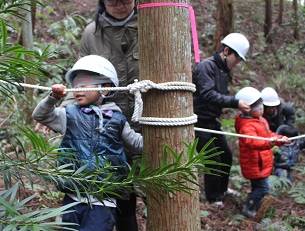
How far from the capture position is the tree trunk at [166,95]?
2152 millimetres

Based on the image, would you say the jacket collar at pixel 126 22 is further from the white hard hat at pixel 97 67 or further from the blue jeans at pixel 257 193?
the blue jeans at pixel 257 193

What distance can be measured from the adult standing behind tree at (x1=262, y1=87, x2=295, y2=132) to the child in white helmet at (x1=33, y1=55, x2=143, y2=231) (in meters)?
3.58

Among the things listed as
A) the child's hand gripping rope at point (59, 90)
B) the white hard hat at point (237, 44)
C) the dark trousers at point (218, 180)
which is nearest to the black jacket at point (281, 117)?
the dark trousers at point (218, 180)

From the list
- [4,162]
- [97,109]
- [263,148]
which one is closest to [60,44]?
[263,148]

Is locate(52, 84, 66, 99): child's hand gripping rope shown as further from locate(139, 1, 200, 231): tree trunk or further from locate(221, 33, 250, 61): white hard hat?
locate(221, 33, 250, 61): white hard hat

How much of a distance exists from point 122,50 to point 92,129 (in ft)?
2.50

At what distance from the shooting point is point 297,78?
1114 cm

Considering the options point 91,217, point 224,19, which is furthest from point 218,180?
point 224,19

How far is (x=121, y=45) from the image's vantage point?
314 cm

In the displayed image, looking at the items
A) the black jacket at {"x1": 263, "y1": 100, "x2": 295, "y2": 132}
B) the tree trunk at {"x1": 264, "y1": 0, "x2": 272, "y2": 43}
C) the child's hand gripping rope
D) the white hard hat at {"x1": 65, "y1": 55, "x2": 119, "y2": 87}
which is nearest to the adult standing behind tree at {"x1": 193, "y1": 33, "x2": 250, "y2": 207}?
the black jacket at {"x1": 263, "y1": 100, "x2": 295, "y2": 132}

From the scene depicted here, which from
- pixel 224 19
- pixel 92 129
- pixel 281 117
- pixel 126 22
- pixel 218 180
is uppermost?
pixel 224 19

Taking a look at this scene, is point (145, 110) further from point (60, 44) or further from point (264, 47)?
point (264, 47)

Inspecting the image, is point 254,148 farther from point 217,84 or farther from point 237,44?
point 237,44

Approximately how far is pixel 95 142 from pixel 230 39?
285 centimetres
